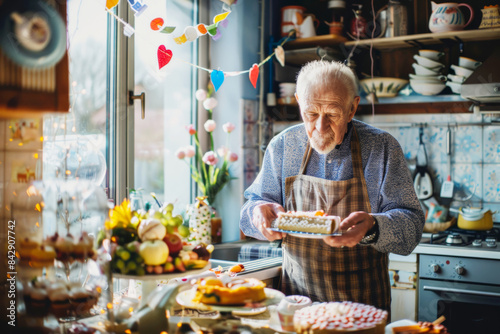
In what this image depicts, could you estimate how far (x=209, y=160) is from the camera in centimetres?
315

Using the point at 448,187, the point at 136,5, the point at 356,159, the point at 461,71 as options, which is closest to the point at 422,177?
the point at 448,187

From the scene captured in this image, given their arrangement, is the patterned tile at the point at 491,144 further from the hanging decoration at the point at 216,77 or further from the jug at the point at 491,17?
the hanging decoration at the point at 216,77

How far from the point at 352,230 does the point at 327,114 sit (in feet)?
1.55

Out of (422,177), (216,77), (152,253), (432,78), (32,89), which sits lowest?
(152,253)

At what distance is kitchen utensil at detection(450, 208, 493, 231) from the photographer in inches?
123

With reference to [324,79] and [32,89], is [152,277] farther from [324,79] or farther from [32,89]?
[324,79]

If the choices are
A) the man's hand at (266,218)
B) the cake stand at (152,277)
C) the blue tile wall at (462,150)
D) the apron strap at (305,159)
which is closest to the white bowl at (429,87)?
the blue tile wall at (462,150)

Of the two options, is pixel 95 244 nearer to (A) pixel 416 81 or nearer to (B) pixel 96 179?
(B) pixel 96 179

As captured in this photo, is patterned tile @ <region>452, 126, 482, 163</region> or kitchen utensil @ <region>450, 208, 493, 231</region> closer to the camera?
kitchen utensil @ <region>450, 208, 493, 231</region>

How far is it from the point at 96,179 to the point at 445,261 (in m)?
1.82

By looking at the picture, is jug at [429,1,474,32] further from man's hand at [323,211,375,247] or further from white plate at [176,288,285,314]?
white plate at [176,288,285,314]

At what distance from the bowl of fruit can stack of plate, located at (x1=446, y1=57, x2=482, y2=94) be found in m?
2.30

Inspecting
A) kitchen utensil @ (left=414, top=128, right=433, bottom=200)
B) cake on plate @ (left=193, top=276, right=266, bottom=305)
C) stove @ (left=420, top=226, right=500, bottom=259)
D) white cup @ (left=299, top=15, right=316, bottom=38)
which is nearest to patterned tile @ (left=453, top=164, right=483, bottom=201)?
kitchen utensil @ (left=414, top=128, right=433, bottom=200)

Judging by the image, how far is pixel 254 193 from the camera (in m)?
2.18
